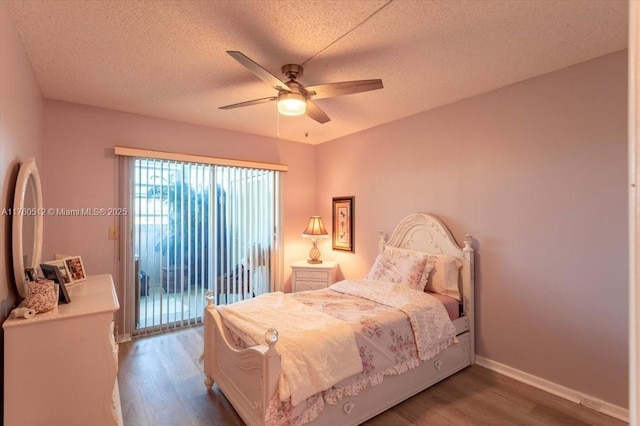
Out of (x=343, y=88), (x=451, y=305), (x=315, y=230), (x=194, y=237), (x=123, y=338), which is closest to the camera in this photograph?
(x=343, y=88)

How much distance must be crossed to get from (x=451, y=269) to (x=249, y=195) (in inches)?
103

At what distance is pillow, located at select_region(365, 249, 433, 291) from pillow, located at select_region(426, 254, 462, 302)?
83 mm

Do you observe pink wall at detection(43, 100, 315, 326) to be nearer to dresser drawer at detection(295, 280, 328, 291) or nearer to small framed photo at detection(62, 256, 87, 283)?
small framed photo at detection(62, 256, 87, 283)

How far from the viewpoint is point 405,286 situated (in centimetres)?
285

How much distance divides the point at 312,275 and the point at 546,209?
2.60m

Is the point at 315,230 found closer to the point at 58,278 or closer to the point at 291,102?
the point at 291,102

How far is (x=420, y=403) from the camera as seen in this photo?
2281mm

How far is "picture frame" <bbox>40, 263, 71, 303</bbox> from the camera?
6.07 feet

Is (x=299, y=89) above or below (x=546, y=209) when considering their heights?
above

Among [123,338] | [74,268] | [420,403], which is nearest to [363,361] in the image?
[420,403]

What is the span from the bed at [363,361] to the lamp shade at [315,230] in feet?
3.26

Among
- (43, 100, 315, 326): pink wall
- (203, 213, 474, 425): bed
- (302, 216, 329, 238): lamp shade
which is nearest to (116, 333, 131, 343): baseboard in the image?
(43, 100, 315, 326): pink wall

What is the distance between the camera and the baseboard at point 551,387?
2107 millimetres

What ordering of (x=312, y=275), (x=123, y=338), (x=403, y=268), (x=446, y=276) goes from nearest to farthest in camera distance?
(x=446, y=276)
(x=403, y=268)
(x=123, y=338)
(x=312, y=275)
